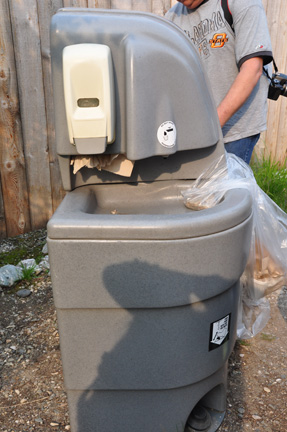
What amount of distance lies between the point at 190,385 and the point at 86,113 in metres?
0.94

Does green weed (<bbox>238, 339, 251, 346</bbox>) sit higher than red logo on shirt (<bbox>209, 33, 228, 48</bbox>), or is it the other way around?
red logo on shirt (<bbox>209, 33, 228, 48</bbox>)

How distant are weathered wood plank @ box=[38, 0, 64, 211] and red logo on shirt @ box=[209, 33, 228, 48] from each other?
1325 millimetres

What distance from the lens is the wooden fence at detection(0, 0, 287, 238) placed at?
261cm

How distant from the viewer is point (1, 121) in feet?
8.84

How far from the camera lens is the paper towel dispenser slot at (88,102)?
4.00ft

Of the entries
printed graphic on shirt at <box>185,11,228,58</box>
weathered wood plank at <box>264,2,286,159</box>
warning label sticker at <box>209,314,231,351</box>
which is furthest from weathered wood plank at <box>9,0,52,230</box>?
weathered wood plank at <box>264,2,286,159</box>

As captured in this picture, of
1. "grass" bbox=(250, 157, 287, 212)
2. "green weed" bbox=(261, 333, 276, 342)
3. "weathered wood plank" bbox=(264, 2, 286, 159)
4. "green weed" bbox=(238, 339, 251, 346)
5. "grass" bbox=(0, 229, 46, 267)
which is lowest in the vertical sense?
"grass" bbox=(0, 229, 46, 267)

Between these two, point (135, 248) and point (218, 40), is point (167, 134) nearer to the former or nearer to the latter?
point (135, 248)

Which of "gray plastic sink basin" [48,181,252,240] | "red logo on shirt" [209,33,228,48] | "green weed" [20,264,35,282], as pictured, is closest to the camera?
"gray plastic sink basin" [48,181,252,240]

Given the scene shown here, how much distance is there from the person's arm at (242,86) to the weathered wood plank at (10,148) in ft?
5.20

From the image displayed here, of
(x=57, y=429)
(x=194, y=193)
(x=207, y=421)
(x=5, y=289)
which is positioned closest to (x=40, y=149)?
(x=5, y=289)

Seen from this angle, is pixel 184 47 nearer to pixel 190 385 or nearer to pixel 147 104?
pixel 147 104

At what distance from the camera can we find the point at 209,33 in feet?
6.09

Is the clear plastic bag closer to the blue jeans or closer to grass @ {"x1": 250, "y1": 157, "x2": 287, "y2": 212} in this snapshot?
the blue jeans
